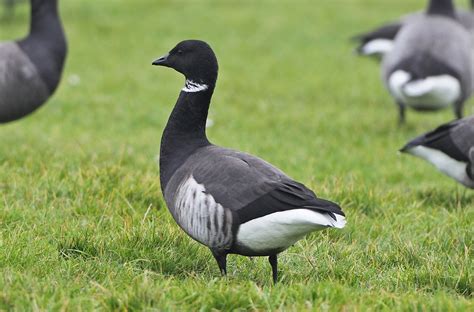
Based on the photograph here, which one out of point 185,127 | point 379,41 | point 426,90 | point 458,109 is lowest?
point 458,109

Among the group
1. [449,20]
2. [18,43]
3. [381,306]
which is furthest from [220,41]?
[381,306]

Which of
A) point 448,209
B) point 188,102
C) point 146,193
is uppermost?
point 188,102

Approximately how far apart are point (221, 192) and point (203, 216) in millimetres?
190

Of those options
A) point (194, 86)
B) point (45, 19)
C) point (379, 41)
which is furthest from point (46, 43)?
point (379, 41)

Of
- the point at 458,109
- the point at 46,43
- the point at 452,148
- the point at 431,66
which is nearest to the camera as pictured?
the point at 452,148

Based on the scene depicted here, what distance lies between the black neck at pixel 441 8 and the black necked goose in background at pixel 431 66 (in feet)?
0.55

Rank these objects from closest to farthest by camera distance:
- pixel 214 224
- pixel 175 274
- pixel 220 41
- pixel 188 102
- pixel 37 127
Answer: pixel 214 224 → pixel 175 274 → pixel 188 102 → pixel 37 127 → pixel 220 41

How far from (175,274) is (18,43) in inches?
199

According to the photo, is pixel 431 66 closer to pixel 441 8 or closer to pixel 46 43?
pixel 441 8

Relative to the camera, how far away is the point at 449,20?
12336 mm

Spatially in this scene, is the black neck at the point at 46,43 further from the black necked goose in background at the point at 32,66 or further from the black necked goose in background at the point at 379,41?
the black necked goose in background at the point at 379,41

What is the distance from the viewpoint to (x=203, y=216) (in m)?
4.82

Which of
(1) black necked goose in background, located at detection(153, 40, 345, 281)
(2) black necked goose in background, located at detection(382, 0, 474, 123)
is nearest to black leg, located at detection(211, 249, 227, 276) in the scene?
(1) black necked goose in background, located at detection(153, 40, 345, 281)

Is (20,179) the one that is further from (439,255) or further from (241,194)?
(439,255)
